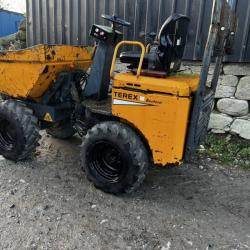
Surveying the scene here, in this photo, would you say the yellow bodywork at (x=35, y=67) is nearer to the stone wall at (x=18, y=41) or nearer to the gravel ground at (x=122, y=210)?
the gravel ground at (x=122, y=210)

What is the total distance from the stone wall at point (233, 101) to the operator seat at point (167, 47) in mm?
1659

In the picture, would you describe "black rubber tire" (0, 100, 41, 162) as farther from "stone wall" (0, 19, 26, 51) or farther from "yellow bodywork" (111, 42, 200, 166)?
"stone wall" (0, 19, 26, 51)

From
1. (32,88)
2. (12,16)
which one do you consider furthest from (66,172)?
(12,16)

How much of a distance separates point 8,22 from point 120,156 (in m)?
12.4

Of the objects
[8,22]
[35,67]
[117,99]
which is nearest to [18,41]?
[35,67]

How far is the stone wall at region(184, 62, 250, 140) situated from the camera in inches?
201

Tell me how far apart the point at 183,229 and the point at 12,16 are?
1355cm

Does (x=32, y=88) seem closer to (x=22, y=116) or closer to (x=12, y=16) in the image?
(x=22, y=116)

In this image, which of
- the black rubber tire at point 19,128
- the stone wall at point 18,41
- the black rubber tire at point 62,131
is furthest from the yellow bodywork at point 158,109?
the stone wall at point 18,41

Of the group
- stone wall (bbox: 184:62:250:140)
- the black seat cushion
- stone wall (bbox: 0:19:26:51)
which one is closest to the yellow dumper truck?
the black seat cushion

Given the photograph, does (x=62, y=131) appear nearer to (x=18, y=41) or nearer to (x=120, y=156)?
(x=120, y=156)

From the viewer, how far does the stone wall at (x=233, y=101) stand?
510 cm

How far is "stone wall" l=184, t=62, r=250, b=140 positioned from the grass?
122mm

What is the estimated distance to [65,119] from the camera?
4.57 metres
